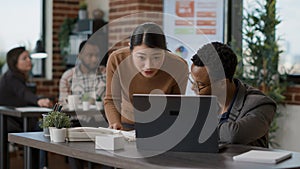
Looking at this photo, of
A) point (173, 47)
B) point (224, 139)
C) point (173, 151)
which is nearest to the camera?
point (173, 151)

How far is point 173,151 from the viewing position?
2.72 m

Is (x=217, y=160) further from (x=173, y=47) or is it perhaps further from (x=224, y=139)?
(x=173, y=47)

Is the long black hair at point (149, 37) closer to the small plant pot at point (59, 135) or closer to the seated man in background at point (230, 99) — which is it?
the seated man in background at point (230, 99)

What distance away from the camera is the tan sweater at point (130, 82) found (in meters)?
3.54

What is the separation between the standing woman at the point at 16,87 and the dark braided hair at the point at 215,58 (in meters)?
3.09

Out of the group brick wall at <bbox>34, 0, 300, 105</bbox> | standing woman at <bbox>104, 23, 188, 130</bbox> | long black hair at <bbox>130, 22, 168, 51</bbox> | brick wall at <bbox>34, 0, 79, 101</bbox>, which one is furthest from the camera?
brick wall at <bbox>34, 0, 79, 101</bbox>

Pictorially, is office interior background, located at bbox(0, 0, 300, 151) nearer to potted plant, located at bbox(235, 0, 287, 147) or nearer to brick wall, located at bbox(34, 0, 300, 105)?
brick wall, located at bbox(34, 0, 300, 105)

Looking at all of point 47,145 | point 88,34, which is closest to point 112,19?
point 88,34

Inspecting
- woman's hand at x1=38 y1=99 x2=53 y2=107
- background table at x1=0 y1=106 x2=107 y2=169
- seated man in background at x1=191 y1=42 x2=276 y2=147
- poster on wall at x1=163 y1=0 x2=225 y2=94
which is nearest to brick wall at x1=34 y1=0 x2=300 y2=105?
poster on wall at x1=163 y1=0 x2=225 y2=94

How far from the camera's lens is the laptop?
8.55 ft

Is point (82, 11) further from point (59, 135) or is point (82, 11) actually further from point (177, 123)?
point (177, 123)

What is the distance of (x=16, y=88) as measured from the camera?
19.5 feet

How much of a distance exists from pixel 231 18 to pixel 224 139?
10.9ft

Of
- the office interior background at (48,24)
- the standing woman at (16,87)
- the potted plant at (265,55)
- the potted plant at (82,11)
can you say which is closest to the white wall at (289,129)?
the potted plant at (265,55)
